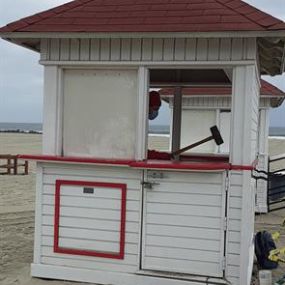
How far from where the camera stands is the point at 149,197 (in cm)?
552

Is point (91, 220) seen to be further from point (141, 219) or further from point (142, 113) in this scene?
point (142, 113)

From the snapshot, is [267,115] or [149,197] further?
[267,115]

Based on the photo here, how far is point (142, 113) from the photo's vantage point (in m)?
5.51

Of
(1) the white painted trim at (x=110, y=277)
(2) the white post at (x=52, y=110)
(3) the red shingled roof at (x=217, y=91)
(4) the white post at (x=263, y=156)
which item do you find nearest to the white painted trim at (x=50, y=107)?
(2) the white post at (x=52, y=110)

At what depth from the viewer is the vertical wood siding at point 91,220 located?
18.3 feet

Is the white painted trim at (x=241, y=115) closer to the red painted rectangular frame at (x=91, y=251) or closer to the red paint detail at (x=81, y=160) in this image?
the red paint detail at (x=81, y=160)

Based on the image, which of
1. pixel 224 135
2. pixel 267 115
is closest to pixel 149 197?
pixel 224 135

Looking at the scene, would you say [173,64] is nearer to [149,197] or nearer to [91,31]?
[91,31]

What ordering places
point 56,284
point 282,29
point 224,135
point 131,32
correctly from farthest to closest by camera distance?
point 224,135 < point 56,284 < point 131,32 < point 282,29

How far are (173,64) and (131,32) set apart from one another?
56 centimetres

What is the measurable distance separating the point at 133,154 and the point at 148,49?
114 cm

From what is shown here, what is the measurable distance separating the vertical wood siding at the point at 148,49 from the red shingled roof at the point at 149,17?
20 cm

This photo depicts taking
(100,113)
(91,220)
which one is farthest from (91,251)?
(100,113)

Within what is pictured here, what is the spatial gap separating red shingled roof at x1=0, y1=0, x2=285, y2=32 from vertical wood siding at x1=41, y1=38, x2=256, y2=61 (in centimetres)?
20
